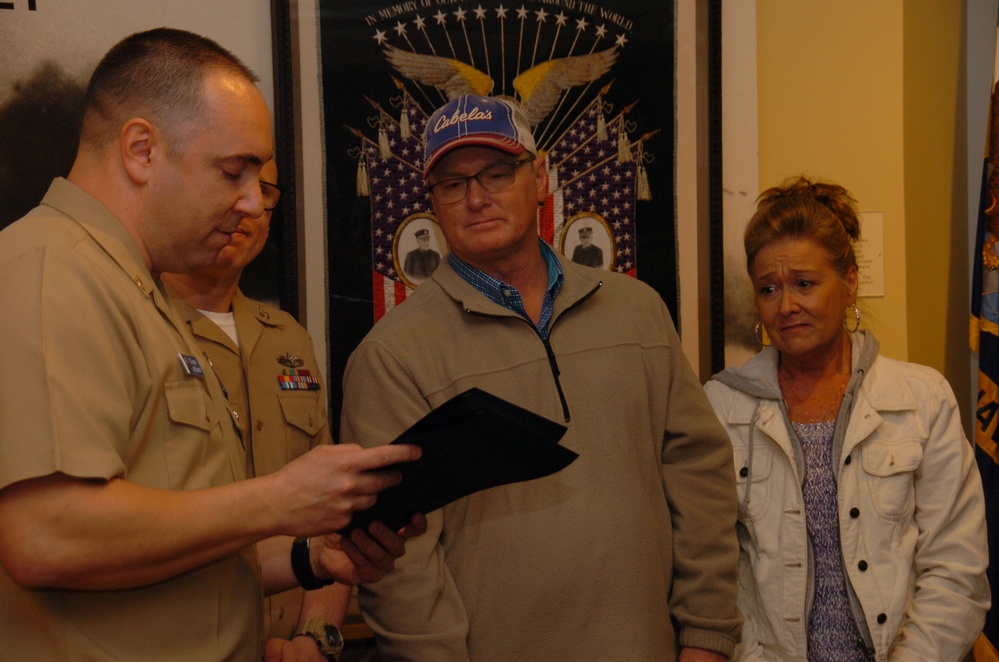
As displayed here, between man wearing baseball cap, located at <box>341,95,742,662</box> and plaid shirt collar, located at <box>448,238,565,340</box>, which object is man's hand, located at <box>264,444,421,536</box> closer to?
man wearing baseball cap, located at <box>341,95,742,662</box>

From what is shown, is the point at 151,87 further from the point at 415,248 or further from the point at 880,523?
the point at 880,523

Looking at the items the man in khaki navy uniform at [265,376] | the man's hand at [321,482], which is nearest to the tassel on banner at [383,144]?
the man in khaki navy uniform at [265,376]

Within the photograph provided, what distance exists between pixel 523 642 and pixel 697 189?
1535 millimetres

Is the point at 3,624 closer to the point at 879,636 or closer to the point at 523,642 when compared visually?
the point at 523,642

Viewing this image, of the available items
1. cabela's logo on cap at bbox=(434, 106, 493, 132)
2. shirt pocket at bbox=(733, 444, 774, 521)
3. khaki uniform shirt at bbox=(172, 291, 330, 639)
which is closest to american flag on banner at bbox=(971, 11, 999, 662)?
shirt pocket at bbox=(733, 444, 774, 521)

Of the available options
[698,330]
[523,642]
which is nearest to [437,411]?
[523,642]

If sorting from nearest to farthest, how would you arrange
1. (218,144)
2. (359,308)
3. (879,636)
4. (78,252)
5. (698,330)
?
(78,252)
(218,144)
(879,636)
(359,308)
(698,330)

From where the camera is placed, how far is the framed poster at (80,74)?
239 cm

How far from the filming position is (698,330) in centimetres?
274

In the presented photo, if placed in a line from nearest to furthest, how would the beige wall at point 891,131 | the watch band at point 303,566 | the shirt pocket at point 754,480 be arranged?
the watch band at point 303,566, the shirt pocket at point 754,480, the beige wall at point 891,131

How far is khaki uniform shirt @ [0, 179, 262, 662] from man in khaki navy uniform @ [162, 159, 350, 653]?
0.62 metres

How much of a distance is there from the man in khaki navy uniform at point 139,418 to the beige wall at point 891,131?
192cm

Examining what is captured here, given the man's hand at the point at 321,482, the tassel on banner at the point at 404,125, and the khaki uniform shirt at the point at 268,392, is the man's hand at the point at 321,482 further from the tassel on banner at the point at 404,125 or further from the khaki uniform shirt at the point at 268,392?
the tassel on banner at the point at 404,125

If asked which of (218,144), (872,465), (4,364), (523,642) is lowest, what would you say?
(523,642)
